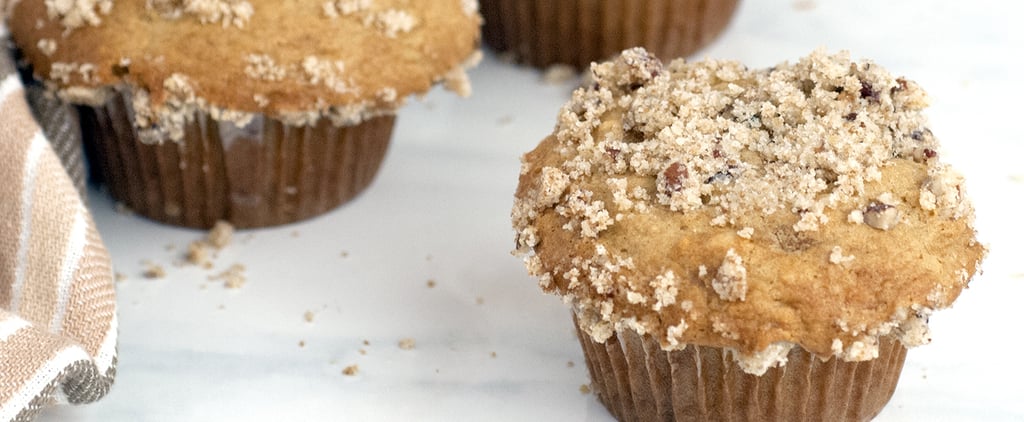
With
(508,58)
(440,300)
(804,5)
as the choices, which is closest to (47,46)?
(440,300)

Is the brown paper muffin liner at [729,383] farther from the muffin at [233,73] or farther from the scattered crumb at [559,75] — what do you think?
the scattered crumb at [559,75]

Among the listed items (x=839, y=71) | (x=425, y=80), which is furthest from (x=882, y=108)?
(x=425, y=80)

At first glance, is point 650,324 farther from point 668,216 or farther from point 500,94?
point 500,94

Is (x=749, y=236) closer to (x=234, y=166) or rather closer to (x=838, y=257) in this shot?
(x=838, y=257)

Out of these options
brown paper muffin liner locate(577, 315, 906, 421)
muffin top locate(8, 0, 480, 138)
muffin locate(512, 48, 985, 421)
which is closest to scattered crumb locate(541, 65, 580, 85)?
muffin top locate(8, 0, 480, 138)

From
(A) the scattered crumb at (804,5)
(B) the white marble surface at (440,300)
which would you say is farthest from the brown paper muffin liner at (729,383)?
(A) the scattered crumb at (804,5)

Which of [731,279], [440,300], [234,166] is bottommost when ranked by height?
[440,300]

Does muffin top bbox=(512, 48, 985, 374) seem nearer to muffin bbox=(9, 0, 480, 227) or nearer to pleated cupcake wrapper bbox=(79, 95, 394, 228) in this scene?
muffin bbox=(9, 0, 480, 227)
